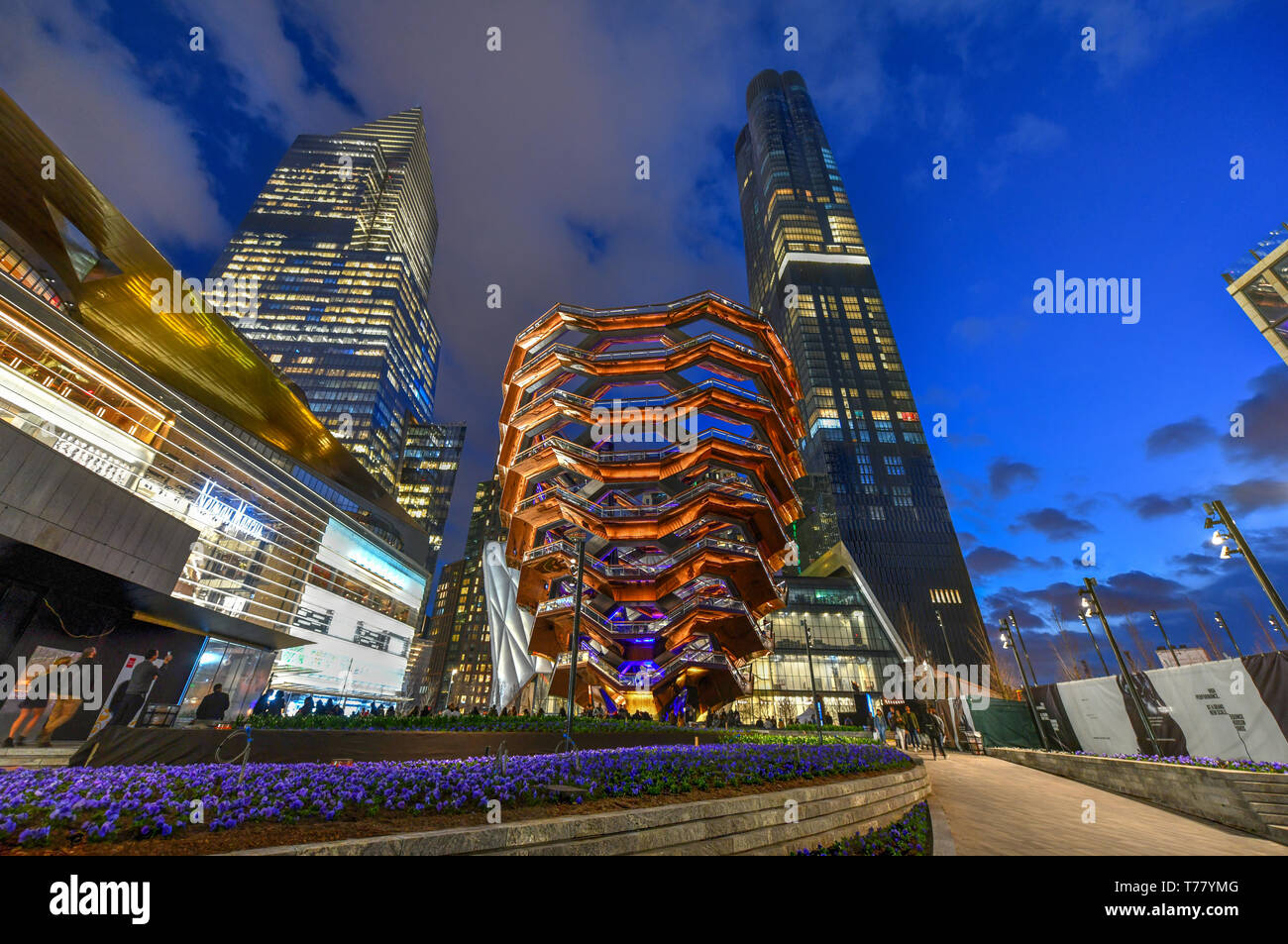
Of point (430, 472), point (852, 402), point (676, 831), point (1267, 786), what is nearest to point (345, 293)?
point (430, 472)

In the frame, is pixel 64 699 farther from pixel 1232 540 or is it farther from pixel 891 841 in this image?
pixel 1232 540

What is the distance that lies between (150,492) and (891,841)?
4243 cm

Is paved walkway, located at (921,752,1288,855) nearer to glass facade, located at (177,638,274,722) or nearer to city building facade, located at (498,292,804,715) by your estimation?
city building facade, located at (498,292,804,715)

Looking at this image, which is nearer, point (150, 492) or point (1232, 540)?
point (1232, 540)

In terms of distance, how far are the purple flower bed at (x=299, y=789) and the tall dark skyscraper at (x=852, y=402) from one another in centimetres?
8876

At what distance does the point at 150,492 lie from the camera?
31.0 m

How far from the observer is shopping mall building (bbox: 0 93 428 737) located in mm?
17750

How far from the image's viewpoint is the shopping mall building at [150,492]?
699 inches

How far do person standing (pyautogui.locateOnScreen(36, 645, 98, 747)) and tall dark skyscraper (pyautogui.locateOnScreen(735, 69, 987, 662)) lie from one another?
94.1 m

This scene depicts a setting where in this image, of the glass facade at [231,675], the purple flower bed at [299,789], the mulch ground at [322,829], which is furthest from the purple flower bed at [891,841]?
the glass facade at [231,675]

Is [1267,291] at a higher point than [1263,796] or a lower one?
higher

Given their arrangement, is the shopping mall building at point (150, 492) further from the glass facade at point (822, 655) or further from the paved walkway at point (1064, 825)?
the glass facade at point (822, 655)
